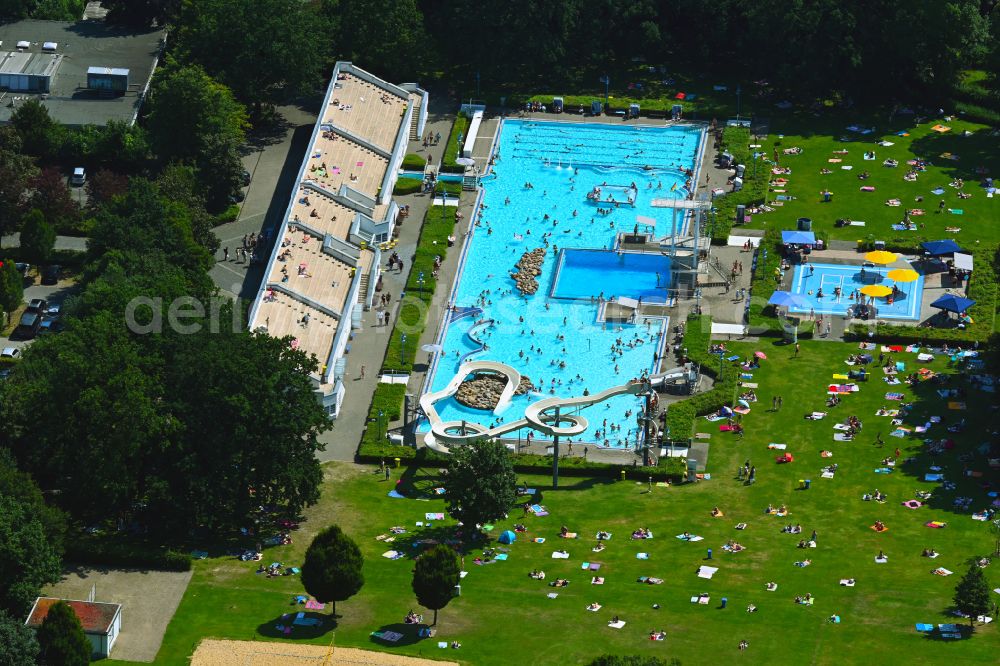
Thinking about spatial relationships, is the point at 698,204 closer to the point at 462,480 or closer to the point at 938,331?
the point at 938,331

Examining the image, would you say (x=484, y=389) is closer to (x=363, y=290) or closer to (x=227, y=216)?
(x=363, y=290)

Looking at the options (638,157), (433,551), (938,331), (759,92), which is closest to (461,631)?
(433,551)

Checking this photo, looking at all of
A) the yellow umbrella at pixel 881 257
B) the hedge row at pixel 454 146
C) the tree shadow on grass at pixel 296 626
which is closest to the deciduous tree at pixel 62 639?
the tree shadow on grass at pixel 296 626

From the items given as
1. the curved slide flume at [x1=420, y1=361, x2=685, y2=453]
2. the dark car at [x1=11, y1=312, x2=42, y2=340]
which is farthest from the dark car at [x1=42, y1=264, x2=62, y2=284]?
the curved slide flume at [x1=420, y1=361, x2=685, y2=453]

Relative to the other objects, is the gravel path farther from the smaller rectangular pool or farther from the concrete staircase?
the smaller rectangular pool

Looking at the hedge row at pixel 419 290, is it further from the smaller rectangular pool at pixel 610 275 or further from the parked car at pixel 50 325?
the parked car at pixel 50 325
